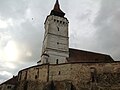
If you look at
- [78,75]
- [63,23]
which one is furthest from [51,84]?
[63,23]

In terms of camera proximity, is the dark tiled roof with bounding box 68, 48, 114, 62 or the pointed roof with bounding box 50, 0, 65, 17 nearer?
the dark tiled roof with bounding box 68, 48, 114, 62

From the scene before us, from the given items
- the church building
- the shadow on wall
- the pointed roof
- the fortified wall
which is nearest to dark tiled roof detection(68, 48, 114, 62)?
the church building

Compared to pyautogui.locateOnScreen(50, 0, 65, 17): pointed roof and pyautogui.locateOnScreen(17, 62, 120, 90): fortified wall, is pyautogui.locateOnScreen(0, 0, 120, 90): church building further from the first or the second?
pyautogui.locateOnScreen(50, 0, 65, 17): pointed roof

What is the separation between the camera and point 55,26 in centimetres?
3922

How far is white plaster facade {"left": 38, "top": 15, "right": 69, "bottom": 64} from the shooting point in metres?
36.4

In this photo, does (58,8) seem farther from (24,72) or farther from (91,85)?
(91,85)

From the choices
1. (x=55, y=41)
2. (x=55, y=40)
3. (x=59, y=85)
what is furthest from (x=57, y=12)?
(x=59, y=85)

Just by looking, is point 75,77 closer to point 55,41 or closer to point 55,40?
point 55,41

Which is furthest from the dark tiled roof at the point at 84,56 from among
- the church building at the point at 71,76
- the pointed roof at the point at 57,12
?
the pointed roof at the point at 57,12

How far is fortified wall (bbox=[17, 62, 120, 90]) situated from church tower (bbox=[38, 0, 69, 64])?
6.87 metres

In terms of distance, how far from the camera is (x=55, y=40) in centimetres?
3797

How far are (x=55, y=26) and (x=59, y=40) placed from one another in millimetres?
3083

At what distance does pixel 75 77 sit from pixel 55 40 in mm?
12682

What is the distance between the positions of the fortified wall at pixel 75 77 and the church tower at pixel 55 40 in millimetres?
6872
